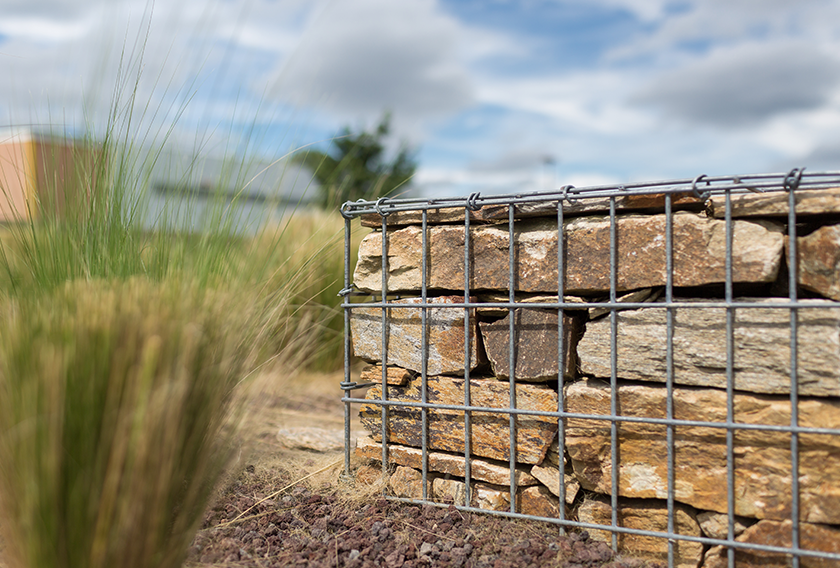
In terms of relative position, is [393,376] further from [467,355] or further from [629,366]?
[629,366]

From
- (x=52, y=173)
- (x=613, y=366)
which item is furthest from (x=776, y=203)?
(x=52, y=173)

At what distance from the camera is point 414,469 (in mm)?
2467

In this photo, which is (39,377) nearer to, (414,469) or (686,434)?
(414,469)

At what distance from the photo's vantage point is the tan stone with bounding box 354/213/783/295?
1.95 meters

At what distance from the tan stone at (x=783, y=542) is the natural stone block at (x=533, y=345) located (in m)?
0.74

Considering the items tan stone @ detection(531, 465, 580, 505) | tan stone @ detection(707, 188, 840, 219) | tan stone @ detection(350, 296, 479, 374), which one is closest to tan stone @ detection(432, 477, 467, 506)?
tan stone @ detection(531, 465, 580, 505)

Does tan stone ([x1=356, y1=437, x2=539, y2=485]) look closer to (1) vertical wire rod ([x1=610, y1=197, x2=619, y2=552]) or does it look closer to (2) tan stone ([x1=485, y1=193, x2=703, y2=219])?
(1) vertical wire rod ([x1=610, y1=197, x2=619, y2=552])

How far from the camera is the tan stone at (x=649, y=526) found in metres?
2.05

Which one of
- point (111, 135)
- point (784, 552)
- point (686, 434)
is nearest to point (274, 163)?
point (111, 135)

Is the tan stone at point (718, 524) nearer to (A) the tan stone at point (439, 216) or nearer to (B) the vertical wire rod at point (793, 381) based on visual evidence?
(B) the vertical wire rod at point (793, 381)

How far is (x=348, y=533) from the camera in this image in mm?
2180

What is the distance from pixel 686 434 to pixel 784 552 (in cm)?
41

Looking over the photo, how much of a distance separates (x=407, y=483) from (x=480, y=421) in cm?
41

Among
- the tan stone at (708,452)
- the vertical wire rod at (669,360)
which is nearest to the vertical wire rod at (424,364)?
the tan stone at (708,452)
